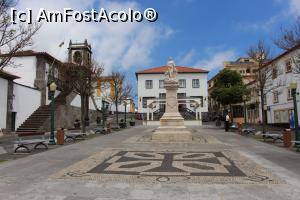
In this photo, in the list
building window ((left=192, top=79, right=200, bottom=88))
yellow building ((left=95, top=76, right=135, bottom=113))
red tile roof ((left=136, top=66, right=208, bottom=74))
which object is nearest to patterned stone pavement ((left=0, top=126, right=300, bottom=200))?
yellow building ((left=95, top=76, right=135, bottom=113))

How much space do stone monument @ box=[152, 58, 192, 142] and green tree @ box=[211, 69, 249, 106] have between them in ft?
53.7

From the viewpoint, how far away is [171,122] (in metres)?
19.8

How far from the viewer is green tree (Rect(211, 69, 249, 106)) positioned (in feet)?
A: 120

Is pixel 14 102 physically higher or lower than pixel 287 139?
higher

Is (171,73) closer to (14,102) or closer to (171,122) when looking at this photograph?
(171,122)

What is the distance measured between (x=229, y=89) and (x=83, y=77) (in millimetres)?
18102

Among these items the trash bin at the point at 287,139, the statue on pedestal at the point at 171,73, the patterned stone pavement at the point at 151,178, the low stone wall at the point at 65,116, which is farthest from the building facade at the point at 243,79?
the patterned stone pavement at the point at 151,178

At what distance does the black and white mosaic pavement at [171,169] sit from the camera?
26.6 feet

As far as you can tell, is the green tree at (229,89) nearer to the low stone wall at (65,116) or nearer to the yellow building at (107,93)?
the yellow building at (107,93)

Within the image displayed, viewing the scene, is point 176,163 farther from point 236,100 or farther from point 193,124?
point 193,124

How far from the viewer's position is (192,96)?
202 feet

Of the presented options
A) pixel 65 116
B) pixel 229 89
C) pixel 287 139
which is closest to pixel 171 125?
pixel 287 139

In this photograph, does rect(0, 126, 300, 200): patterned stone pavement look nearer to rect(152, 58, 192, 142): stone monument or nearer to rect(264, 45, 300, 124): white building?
rect(152, 58, 192, 142): stone monument

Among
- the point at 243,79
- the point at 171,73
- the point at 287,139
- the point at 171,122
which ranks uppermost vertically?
the point at 243,79
